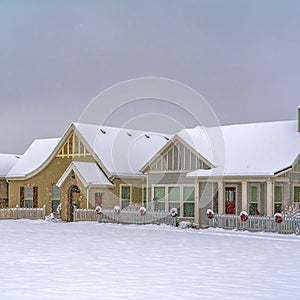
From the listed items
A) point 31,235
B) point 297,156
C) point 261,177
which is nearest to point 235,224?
point 261,177

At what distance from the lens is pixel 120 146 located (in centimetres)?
3897

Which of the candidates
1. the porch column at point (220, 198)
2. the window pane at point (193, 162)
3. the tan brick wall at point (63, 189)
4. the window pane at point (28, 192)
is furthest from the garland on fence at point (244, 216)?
the window pane at point (28, 192)

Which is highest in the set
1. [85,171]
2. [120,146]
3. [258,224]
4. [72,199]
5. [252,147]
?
[120,146]

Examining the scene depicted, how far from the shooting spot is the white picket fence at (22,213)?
38.2m

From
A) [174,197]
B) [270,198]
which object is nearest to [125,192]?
[174,197]

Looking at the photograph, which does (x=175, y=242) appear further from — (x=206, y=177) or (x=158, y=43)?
(x=158, y=43)

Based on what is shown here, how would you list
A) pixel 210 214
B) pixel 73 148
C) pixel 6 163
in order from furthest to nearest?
pixel 6 163, pixel 73 148, pixel 210 214

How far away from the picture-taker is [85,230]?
28.1 metres

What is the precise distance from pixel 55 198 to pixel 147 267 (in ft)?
82.2

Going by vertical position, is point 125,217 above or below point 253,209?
below

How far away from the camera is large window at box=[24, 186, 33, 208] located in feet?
132

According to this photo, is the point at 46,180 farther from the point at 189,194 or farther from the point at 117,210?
the point at 189,194

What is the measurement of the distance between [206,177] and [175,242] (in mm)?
8691

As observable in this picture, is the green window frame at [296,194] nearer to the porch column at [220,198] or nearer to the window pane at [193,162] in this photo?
the porch column at [220,198]
